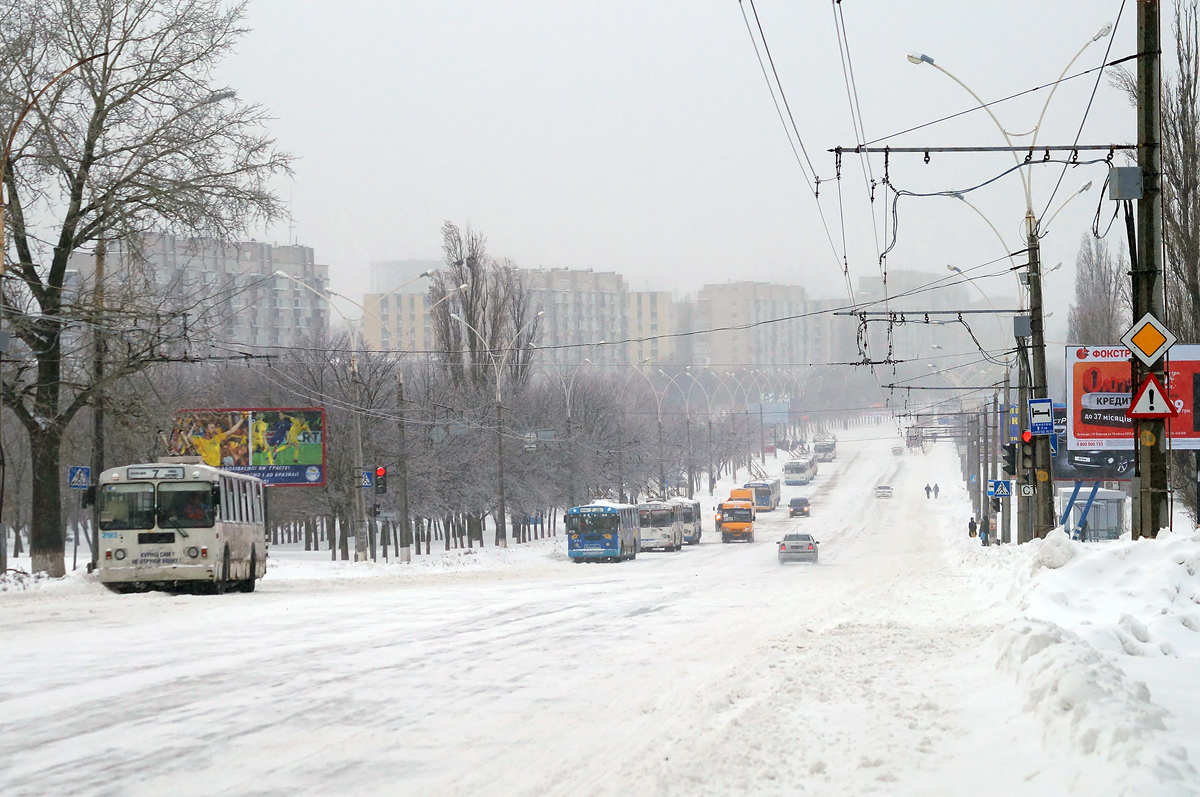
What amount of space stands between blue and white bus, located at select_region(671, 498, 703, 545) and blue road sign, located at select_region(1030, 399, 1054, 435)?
129 feet

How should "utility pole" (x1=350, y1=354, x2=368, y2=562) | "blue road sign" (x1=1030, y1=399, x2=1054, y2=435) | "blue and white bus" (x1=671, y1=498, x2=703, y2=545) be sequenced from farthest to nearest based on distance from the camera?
"blue and white bus" (x1=671, y1=498, x2=703, y2=545)
"utility pole" (x1=350, y1=354, x2=368, y2=562)
"blue road sign" (x1=1030, y1=399, x2=1054, y2=435)

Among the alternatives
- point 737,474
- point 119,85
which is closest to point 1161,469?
point 119,85

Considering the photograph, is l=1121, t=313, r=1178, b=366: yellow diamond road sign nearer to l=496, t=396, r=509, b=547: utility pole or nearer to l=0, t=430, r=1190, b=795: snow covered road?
l=0, t=430, r=1190, b=795: snow covered road

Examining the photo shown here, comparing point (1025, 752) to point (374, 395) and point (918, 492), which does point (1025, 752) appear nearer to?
point (374, 395)

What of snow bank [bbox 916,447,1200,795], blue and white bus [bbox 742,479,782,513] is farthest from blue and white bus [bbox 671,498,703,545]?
snow bank [bbox 916,447,1200,795]

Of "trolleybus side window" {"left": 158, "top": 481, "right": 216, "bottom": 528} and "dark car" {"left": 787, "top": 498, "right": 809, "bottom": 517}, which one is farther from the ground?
"trolleybus side window" {"left": 158, "top": 481, "right": 216, "bottom": 528}

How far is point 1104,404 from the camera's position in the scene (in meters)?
33.2

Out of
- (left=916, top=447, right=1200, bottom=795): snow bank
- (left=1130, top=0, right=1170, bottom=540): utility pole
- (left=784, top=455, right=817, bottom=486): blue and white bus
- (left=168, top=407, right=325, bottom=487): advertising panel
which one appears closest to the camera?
(left=916, top=447, right=1200, bottom=795): snow bank

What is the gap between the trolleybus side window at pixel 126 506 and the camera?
2380 centimetres

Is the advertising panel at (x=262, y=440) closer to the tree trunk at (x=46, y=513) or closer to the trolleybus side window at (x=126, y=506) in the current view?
the tree trunk at (x=46, y=513)

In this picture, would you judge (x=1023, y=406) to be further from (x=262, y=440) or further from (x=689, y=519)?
(x=689, y=519)

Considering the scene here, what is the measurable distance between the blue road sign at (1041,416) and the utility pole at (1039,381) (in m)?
0.60

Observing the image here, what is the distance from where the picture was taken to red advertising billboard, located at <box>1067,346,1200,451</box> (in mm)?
32125

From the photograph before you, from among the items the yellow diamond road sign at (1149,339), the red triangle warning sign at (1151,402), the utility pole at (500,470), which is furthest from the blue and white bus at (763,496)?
the yellow diamond road sign at (1149,339)
